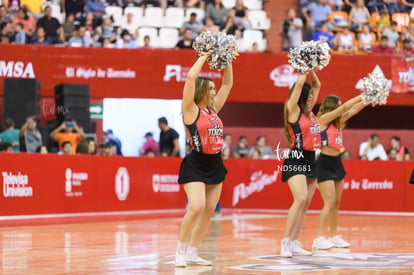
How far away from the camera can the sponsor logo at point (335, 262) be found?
8.64 m

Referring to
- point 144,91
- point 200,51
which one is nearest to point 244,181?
point 144,91

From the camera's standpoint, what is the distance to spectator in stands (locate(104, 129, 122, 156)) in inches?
826

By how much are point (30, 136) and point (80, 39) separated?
5.34m

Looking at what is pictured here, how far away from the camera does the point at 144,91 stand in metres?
22.9

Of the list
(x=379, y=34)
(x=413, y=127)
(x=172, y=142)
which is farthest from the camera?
(x=413, y=127)

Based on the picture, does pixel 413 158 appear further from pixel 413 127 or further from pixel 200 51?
pixel 200 51

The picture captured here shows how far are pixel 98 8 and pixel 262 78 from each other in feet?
16.6

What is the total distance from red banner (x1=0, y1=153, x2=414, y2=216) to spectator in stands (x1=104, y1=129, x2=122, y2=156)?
4.44 ft

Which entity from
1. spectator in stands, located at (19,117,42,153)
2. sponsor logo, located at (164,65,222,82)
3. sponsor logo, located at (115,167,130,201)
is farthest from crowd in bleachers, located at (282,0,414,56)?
spectator in stands, located at (19,117,42,153)

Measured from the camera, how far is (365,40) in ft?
79.3

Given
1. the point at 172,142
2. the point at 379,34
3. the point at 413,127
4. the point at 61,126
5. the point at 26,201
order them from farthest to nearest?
1. the point at 413,127
2. the point at 379,34
3. the point at 172,142
4. the point at 61,126
5. the point at 26,201

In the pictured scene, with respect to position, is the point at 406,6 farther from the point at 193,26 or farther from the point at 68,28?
the point at 68,28

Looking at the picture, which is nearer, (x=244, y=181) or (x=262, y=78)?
(x=244, y=181)

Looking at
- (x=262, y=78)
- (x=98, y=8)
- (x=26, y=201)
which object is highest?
(x=98, y=8)
